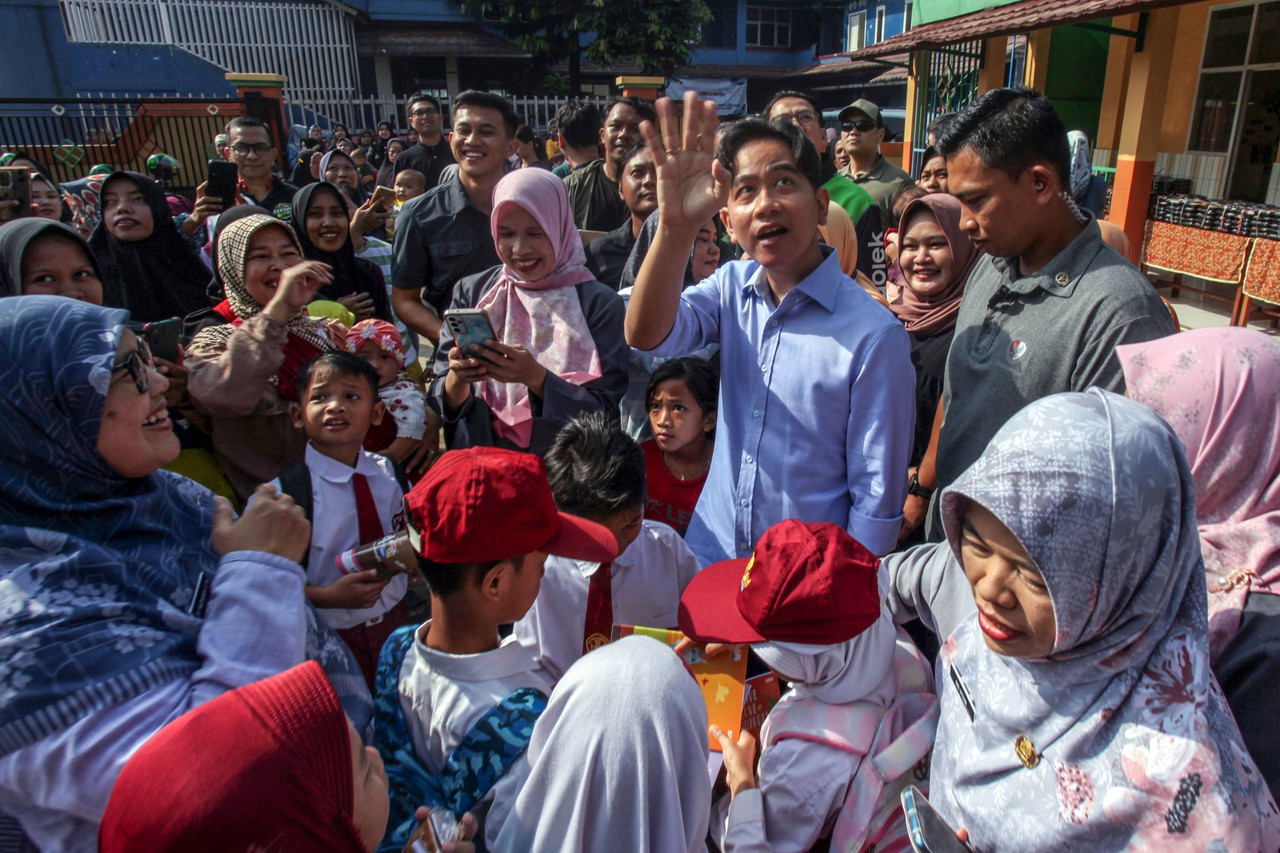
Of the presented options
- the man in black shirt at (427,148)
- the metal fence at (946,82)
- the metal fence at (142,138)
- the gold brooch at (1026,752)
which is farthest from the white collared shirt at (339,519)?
the metal fence at (946,82)

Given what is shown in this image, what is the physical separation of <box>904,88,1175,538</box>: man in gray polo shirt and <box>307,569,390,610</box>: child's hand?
5.39 ft

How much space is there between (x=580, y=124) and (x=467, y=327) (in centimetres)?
347

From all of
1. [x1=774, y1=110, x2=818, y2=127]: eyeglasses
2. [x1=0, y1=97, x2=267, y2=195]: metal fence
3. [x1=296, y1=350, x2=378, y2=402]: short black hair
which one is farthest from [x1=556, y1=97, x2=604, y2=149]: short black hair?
[x1=0, y1=97, x2=267, y2=195]: metal fence

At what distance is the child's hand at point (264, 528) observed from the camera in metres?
1.46

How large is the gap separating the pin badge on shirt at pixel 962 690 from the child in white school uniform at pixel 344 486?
1.51 metres

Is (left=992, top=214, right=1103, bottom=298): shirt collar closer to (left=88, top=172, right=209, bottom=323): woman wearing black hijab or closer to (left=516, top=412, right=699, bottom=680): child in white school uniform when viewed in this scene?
(left=516, top=412, right=699, bottom=680): child in white school uniform

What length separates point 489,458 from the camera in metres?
1.39

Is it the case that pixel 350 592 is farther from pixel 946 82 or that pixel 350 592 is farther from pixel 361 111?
pixel 361 111

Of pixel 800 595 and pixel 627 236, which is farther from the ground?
pixel 627 236

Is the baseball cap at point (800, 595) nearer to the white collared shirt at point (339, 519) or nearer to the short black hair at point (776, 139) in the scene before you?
the short black hair at point (776, 139)

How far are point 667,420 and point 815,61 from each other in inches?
1213

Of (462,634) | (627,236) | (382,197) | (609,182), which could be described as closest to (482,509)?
(462,634)

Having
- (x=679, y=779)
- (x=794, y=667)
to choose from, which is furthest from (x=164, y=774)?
(x=794, y=667)

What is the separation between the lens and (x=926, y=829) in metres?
1.23
